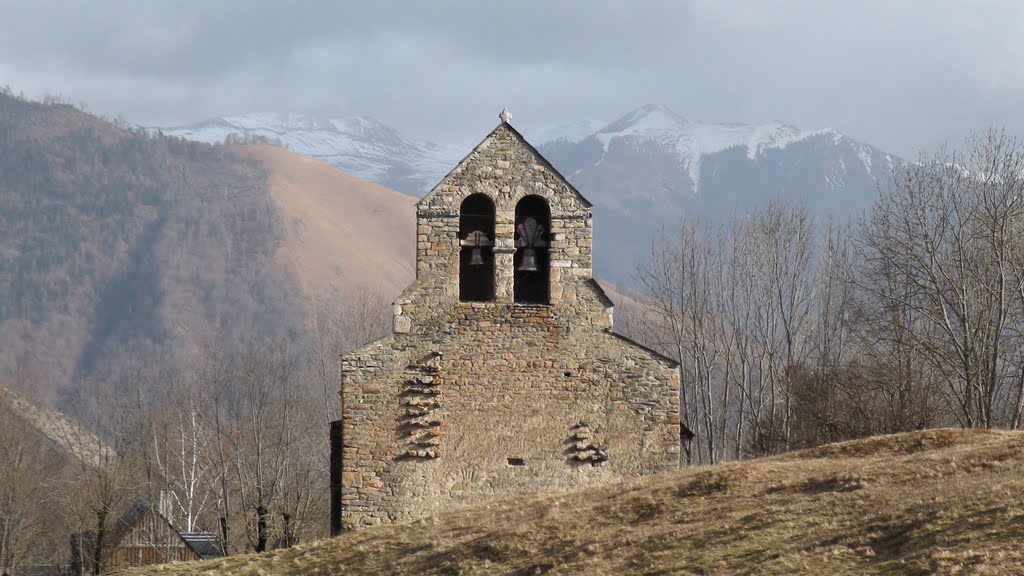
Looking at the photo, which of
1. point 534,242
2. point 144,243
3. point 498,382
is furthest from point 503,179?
point 144,243

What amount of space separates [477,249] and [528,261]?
949 millimetres

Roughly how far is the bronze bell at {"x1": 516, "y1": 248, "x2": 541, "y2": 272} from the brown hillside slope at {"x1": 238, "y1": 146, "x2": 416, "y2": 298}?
291ft

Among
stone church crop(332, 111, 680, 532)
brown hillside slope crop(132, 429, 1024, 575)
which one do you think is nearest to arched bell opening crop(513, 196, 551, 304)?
stone church crop(332, 111, 680, 532)

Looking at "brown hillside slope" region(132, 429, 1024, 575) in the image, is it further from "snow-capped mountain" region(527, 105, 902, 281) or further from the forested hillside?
"snow-capped mountain" region(527, 105, 902, 281)

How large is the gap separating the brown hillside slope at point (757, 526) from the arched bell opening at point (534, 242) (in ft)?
13.8

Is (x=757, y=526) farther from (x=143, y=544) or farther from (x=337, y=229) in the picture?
(x=337, y=229)

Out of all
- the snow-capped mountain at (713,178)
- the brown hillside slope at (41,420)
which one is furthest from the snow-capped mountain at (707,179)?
the brown hillside slope at (41,420)

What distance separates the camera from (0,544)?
47594mm

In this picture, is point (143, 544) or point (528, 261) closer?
point (528, 261)

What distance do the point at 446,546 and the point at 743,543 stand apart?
477 centimetres

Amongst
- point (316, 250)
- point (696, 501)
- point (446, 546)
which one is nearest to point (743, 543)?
point (696, 501)

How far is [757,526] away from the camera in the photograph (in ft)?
57.1

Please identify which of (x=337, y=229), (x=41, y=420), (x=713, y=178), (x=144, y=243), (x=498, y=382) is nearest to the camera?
(x=498, y=382)

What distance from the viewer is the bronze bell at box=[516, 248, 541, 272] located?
23984mm
